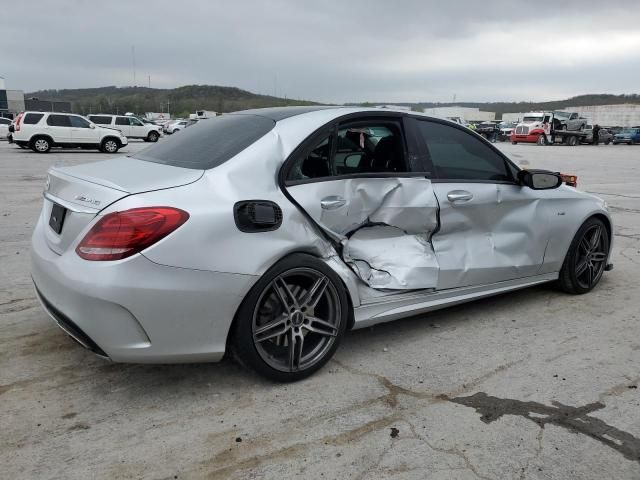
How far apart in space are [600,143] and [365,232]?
173 ft

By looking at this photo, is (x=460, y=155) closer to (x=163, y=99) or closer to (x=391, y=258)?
(x=391, y=258)

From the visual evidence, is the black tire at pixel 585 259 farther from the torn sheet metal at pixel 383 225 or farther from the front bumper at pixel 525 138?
the front bumper at pixel 525 138

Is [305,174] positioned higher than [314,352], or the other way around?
[305,174]

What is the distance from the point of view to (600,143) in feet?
161

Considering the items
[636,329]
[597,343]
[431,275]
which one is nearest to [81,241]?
[431,275]

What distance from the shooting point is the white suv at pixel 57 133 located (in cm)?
2191

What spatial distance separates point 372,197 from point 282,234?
0.78 metres

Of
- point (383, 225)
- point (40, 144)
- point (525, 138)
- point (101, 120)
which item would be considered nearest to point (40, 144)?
point (40, 144)

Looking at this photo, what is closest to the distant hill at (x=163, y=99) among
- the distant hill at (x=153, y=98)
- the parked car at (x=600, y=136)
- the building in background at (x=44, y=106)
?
the distant hill at (x=153, y=98)

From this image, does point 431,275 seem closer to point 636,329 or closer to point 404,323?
point 404,323

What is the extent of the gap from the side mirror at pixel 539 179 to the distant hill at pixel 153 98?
261 feet

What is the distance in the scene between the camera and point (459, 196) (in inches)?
150

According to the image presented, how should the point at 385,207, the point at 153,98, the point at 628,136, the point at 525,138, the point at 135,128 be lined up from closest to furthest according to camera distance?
the point at 385,207, the point at 135,128, the point at 525,138, the point at 628,136, the point at 153,98

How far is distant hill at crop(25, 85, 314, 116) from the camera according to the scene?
9138 centimetres
